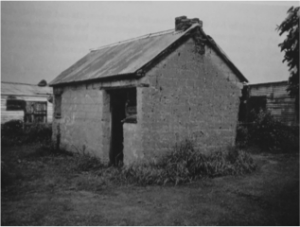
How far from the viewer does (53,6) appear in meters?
8.25

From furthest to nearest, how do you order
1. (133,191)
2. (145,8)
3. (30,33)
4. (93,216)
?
1. (30,33)
2. (145,8)
3. (133,191)
4. (93,216)

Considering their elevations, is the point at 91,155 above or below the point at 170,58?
below

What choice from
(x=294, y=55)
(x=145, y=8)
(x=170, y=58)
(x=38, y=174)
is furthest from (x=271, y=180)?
(x=294, y=55)

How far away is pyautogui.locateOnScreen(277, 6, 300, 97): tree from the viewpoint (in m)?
13.2

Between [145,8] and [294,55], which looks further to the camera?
[294,55]

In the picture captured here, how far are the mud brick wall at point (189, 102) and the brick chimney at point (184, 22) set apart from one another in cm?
90

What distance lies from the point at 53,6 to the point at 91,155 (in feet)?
18.0

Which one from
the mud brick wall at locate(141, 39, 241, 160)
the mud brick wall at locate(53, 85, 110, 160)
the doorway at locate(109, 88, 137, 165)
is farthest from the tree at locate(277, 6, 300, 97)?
the mud brick wall at locate(53, 85, 110, 160)

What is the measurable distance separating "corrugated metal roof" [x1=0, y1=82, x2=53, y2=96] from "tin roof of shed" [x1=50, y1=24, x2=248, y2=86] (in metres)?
8.62

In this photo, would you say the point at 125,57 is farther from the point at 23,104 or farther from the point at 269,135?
the point at 23,104

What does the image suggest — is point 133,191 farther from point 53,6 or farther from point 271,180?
point 53,6

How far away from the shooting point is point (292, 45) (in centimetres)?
1414

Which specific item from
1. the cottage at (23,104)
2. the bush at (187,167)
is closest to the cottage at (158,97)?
the bush at (187,167)

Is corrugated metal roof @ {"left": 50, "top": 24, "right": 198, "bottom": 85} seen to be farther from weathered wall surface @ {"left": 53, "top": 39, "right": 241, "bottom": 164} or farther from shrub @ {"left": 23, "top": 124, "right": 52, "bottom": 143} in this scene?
shrub @ {"left": 23, "top": 124, "right": 52, "bottom": 143}
